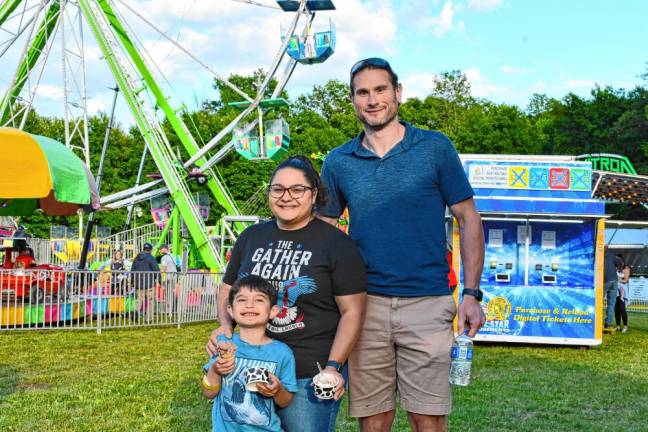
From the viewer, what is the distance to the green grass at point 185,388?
6.10 metres

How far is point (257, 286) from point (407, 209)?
751 mm

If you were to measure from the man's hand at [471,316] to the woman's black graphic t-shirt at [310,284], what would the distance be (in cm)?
48

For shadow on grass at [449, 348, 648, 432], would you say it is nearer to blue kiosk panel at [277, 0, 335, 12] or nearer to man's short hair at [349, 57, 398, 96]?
man's short hair at [349, 57, 398, 96]

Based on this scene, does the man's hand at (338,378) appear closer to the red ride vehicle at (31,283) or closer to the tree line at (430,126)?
the red ride vehicle at (31,283)

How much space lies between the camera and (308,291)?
120 inches

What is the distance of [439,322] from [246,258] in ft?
2.83

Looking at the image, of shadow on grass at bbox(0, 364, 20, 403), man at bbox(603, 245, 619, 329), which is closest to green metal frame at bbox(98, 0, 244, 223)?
man at bbox(603, 245, 619, 329)

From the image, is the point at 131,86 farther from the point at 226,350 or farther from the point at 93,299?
the point at 226,350

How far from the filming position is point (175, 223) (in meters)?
23.2

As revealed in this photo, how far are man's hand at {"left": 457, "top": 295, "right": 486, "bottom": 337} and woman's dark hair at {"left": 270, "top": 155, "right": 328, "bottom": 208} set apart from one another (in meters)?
0.74

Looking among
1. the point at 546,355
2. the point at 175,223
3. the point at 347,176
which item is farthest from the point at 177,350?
the point at 175,223

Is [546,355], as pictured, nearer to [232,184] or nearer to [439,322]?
[439,322]

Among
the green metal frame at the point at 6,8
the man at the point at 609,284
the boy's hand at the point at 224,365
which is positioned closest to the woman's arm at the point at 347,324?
the boy's hand at the point at 224,365

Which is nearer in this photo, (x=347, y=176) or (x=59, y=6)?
(x=347, y=176)
